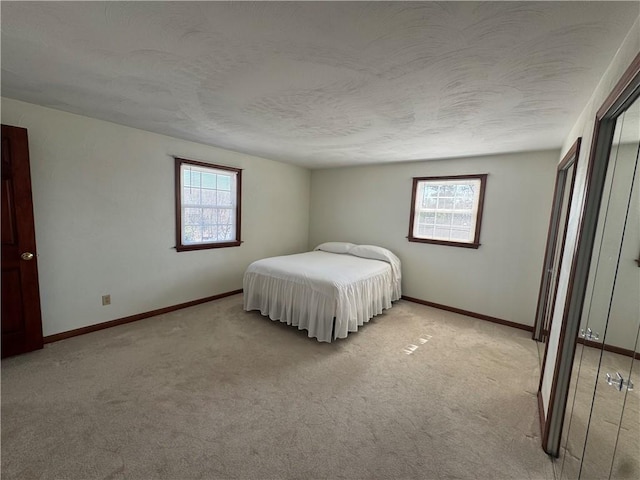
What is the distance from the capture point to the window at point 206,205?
353 centimetres

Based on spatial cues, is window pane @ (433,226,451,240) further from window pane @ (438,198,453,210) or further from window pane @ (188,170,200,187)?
window pane @ (188,170,200,187)

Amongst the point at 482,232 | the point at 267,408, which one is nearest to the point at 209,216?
the point at 267,408

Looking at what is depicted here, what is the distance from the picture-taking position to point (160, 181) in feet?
10.8

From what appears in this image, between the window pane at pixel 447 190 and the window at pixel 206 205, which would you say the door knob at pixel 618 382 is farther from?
the window at pixel 206 205

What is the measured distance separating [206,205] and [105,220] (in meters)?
1.18

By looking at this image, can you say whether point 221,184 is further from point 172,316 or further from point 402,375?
point 402,375

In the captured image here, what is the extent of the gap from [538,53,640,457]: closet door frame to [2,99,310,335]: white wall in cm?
380

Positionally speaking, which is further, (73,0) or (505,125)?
(505,125)

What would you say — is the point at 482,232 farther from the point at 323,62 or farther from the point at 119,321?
the point at 119,321

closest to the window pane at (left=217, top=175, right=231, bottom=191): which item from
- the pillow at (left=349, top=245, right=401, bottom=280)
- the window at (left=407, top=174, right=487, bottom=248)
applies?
the pillow at (left=349, top=245, right=401, bottom=280)

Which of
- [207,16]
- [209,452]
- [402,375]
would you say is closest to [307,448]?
[209,452]

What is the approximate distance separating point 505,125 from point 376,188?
2260mm

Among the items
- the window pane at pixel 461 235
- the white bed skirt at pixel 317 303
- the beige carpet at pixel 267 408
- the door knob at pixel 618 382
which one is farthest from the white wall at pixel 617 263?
the window pane at pixel 461 235

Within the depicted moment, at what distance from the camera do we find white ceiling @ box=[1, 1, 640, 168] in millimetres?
1141
